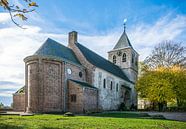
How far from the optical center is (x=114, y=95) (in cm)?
3703

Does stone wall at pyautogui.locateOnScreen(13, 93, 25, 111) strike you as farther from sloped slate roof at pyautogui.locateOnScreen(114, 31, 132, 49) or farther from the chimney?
sloped slate roof at pyautogui.locateOnScreen(114, 31, 132, 49)

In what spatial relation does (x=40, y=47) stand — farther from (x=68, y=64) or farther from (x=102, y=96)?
(x=102, y=96)

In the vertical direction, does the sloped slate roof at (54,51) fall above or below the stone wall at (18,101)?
above

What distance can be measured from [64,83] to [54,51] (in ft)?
12.8

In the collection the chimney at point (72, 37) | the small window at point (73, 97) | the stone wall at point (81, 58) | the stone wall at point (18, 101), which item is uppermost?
the chimney at point (72, 37)

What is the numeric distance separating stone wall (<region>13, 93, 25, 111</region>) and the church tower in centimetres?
2212

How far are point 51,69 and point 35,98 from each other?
3569 mm

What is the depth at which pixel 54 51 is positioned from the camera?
89.2 ft

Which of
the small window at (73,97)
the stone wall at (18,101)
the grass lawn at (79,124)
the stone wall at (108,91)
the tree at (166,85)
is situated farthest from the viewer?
the tree at (166,85)

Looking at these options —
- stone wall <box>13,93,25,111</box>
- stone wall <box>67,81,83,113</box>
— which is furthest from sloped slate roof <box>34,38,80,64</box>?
stone wall <box>13,93,25,111</box>

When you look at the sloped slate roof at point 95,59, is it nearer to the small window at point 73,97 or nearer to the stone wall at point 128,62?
the stone wall at point 128,62

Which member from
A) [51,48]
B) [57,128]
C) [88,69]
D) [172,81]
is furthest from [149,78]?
[57,128]

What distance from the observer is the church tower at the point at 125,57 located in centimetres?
4600

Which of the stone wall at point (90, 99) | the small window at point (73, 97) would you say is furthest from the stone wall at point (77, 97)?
the stone wall at point (90, 99)
